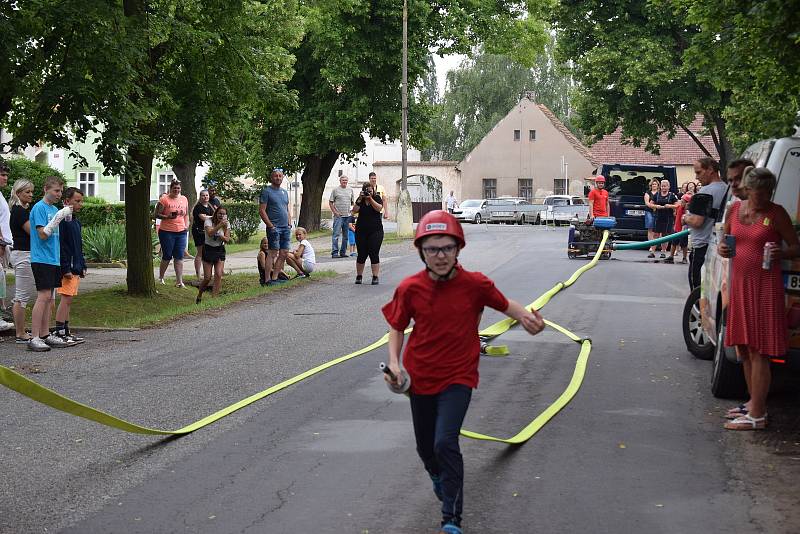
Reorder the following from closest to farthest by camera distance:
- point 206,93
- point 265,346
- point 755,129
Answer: point 265,346 < point 755,129 < point 206,93

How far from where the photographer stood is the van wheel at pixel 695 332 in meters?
11.4

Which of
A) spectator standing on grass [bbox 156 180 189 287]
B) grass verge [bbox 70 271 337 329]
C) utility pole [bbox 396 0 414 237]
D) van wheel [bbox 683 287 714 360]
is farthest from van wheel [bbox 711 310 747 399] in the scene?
utility pole [bbox 396 0 414 237]

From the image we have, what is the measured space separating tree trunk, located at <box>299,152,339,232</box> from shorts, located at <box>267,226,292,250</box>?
2331 cm

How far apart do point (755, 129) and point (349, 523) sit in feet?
36.9

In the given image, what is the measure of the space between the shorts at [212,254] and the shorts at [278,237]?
1.50 m

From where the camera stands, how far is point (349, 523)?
5.66 metres

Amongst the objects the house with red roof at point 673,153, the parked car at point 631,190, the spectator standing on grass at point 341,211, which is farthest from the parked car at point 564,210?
the spectator standing on grass at point 341,211

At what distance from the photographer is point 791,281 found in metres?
8.25

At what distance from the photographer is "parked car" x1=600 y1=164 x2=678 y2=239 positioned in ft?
108

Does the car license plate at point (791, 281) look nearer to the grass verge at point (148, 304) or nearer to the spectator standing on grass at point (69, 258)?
the spectator standing on grass at point (69, 258)

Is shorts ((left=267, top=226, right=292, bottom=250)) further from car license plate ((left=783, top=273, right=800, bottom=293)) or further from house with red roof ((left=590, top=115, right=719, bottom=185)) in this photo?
house with red roof ((left=590, top=115, right=719, bottom=185))

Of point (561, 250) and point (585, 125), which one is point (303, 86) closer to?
point (585, 125)

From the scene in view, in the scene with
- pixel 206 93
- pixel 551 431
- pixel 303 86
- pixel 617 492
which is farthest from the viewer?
pixel 303 86

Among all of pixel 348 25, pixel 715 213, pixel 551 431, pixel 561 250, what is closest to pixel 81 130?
pixel 715 213
